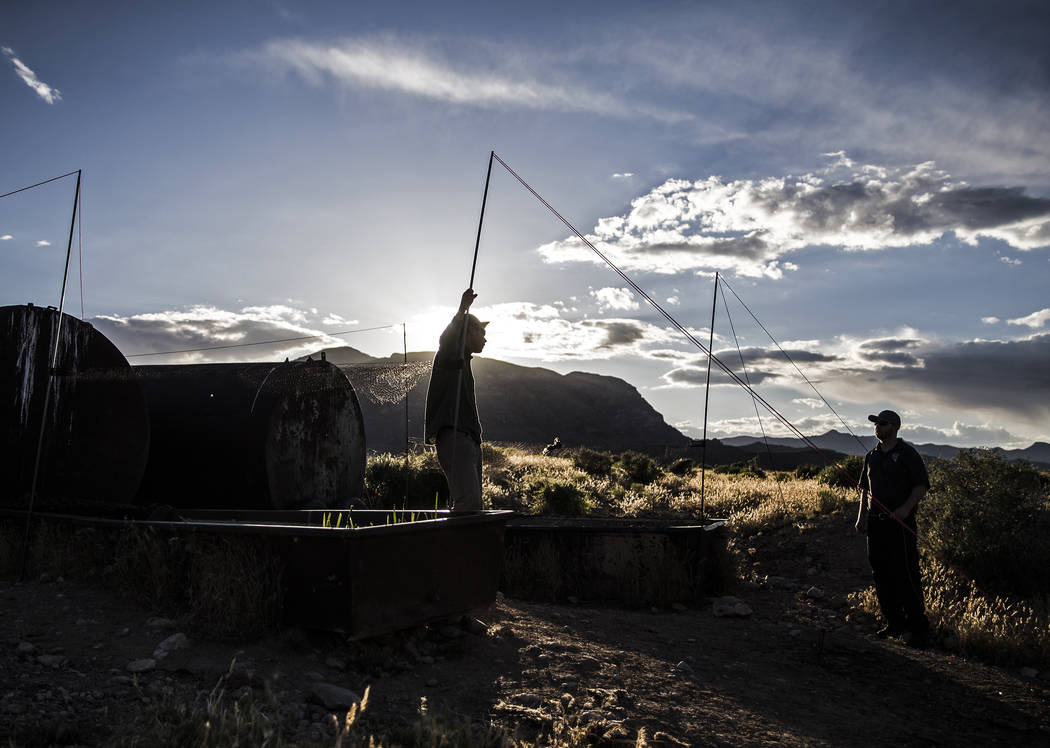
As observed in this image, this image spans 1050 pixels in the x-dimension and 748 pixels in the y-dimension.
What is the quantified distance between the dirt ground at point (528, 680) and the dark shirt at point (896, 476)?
129cm

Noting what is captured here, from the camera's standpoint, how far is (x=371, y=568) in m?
5.13

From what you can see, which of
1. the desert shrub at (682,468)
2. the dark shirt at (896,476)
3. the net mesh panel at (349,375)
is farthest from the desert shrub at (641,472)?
the dark shirt at (896,476)

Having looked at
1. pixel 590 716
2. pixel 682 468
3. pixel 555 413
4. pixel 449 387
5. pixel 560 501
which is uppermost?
pixel 555 413

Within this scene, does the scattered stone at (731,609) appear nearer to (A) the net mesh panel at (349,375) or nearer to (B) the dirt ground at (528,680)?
(B) the dirt ground at (528,680)

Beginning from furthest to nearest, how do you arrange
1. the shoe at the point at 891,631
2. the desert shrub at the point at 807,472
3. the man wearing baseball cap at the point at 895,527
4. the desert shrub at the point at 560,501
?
the desert shrub at the point at 807,472 → the desert shrub at the point at 560,501 → the shoe at the point at 891,631 → the man wearing baseball cap at the point at 895,527

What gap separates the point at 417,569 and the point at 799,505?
10.5m

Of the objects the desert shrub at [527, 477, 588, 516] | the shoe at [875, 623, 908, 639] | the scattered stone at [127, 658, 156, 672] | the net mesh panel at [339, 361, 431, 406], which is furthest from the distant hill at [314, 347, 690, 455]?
the scattered stone at [127, 658, 156, 672]

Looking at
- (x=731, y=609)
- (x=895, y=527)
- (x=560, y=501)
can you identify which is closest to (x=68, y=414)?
(x=731, y=609)

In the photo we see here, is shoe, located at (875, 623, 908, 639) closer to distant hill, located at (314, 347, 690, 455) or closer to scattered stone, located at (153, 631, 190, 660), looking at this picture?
scattered stone, located at (153, 631, 190, 660)

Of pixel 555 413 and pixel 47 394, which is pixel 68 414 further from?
pixel 555 413

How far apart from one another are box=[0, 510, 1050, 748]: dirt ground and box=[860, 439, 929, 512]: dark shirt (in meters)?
1.29

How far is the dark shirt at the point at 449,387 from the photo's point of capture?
6086 mm

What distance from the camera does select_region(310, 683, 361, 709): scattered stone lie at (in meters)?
4.34

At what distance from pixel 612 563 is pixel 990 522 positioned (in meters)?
4.34
